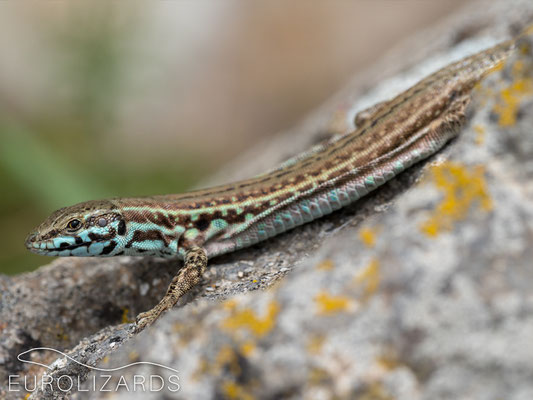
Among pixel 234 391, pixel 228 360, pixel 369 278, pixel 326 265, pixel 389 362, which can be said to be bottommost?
pixel 389 362

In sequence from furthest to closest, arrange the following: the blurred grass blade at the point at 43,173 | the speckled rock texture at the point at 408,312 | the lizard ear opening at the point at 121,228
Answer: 1. the blurred grass blade at the point at 43,173
2. the lizard ear opening at the point at 121,228
3. the speckled rock texture at the point at 408,312

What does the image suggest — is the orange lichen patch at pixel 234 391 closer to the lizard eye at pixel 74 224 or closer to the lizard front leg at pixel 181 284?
the lizard front leg at pixel 181 284

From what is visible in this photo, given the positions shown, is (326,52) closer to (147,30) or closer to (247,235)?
(147,30)

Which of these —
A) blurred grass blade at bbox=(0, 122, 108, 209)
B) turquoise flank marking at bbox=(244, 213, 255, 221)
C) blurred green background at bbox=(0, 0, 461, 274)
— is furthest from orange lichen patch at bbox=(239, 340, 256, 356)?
blurred grass blade at bbox=(0, 122, 108, 209)

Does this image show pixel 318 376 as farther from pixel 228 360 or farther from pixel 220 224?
pixel 220 224

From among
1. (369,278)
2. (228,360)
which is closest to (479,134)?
(369,278)

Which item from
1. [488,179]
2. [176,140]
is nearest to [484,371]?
[488,179]

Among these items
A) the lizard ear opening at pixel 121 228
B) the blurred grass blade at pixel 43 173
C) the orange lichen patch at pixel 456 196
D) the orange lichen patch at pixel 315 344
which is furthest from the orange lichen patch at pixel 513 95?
the blurred grass blade at pixel 43 173
